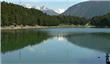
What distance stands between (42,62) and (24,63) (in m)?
1.22

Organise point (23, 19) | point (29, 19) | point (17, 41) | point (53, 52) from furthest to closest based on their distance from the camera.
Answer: point (29, 19) < point (23, 19) < point (17, 41) < point (53, 52)

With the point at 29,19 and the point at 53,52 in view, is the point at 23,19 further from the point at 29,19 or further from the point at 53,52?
the point at 53,52

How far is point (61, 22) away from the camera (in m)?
150

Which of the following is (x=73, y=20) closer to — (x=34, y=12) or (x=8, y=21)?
(x=34, y=12)

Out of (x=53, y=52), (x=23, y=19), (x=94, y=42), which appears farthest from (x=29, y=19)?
(x=53, y=52)

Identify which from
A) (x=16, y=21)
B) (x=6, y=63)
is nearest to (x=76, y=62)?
(x=6, y=63)

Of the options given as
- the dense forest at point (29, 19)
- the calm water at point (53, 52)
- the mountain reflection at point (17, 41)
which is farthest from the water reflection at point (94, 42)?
the dense forest at point (29, 19)

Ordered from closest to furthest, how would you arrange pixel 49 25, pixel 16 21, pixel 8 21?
pixel 8 21, pixel 16 21, pixel 49 25

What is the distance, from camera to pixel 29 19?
119000 mm

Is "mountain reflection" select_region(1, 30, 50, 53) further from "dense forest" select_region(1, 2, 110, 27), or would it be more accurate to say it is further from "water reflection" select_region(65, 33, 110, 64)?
"dense forest" select_region(1, 2, 110, 27)

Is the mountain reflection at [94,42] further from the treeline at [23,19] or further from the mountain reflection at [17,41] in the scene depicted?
the treeline at [23,19]

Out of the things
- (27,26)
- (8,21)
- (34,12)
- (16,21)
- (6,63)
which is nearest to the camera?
(6,63)

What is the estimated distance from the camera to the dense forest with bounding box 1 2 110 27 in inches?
4068

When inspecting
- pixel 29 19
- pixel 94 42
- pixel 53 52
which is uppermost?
pixel 29 19
